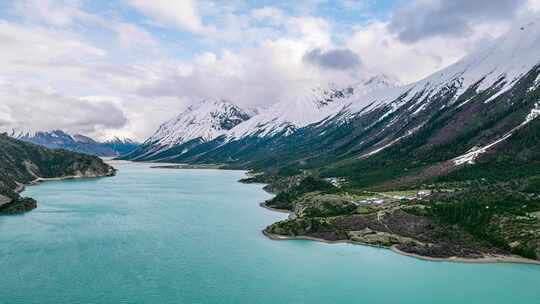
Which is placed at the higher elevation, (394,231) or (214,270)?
(394,231)

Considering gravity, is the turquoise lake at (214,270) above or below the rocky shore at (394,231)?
below

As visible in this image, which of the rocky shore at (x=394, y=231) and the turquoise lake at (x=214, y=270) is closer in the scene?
the turquoise lake at (x=214, y=270)

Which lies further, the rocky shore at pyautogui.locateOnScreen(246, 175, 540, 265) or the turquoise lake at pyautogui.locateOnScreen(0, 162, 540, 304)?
the rocky shore at pyautogui.locateOnScreen(246, 175, 540, 265)

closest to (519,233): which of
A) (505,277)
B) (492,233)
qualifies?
(492,233)

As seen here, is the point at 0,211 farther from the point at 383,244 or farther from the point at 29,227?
the point at 383,244

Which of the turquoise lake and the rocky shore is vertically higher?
the rocky shore

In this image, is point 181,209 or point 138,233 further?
point 181,209

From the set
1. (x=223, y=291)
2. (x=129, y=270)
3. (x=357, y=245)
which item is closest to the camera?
(x=223, y=291)

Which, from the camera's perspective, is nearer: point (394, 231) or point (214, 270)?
point (214, 270)
